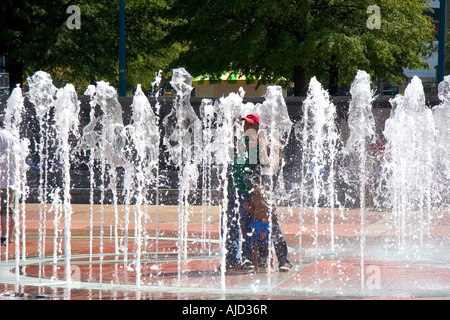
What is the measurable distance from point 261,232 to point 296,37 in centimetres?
1519

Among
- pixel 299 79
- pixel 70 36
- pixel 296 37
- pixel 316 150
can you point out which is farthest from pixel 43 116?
pixel 299 79

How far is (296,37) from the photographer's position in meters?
22.1

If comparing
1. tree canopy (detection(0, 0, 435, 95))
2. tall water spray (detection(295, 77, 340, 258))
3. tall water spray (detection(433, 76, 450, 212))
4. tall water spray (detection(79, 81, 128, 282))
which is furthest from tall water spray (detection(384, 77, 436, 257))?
tree canopy (detection(0, 0, 435, 95))

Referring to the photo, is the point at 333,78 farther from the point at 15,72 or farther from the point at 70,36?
the point at 15,72

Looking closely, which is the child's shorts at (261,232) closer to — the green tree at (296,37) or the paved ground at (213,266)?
the paved ground at (213,266)

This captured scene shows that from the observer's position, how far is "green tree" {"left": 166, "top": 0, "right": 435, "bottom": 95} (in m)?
21.1

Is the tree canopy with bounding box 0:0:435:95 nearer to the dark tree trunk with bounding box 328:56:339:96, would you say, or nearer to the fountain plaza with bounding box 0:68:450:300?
the dark tree trunk with bounding box 328:56:339:96

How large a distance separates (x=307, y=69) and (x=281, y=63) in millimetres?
2528

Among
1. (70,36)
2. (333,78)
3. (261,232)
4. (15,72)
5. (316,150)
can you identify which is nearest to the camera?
(261,232)

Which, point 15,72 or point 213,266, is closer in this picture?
point 213,266

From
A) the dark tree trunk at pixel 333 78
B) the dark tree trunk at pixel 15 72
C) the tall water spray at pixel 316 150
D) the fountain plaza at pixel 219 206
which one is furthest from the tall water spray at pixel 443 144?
the dark tree trunk at pixel 15 72

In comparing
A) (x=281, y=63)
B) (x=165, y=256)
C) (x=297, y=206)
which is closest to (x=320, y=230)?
(x=165, y=256)

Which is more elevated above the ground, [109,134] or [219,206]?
[109,134]

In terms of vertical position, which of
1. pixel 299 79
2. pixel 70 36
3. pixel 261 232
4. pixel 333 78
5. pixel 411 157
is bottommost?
pixel 261 232
